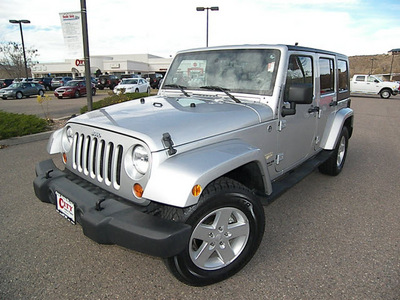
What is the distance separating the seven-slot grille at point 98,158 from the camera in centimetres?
225

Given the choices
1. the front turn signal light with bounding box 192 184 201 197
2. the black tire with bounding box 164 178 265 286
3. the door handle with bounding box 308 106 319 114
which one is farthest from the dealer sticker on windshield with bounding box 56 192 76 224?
the door handle with bounding box 308 106 319 114

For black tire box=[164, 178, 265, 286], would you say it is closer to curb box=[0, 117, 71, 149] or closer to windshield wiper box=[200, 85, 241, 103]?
windshield wiper box=[200, 85, 241, 103]

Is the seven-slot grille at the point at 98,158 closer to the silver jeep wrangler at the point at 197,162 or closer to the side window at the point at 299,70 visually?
the silver jeep wrangler at the point at 197,162

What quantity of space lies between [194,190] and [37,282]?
159 cm

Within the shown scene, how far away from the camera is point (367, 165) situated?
→ 18.2 feet

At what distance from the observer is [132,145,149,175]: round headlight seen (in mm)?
2096

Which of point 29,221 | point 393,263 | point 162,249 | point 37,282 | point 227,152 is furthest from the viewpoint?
point 29,221

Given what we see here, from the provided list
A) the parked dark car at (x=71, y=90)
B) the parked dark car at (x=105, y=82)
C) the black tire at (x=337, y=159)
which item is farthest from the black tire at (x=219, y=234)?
the parked dark car at (x=105, y=82)

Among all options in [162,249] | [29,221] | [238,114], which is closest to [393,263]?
[238,114]

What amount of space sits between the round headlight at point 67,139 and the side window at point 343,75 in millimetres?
3976

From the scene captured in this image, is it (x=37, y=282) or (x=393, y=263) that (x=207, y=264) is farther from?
(x=393, y=263)

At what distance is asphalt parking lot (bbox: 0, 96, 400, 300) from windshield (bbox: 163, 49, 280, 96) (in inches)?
61.4

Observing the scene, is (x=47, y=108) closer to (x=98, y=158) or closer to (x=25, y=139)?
(x=25, y=139)

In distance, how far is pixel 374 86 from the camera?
2431 centimetres
